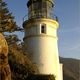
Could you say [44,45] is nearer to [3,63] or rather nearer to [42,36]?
[42,36]

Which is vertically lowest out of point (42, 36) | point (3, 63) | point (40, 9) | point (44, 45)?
point (3, 63)

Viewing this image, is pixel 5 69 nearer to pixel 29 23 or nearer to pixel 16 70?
pixel 16 70

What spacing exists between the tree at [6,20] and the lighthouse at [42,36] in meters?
2.26

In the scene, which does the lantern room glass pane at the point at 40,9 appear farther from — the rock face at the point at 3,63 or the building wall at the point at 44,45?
the rock face at the point at 3,63

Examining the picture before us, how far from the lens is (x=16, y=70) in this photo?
23984mm

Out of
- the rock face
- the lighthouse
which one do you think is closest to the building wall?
the lighthouse

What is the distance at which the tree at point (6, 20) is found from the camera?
1001 inches

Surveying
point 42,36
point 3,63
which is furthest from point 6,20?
point 3,63

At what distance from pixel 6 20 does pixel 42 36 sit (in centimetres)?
424

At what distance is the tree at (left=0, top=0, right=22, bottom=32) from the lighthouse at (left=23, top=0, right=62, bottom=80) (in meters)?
2.26

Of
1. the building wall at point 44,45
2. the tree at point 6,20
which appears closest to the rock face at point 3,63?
the tree at point 6,20

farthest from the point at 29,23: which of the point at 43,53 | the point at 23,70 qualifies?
the point at 23,70

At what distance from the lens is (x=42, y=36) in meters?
28.4

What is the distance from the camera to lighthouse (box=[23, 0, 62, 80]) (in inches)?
1091
